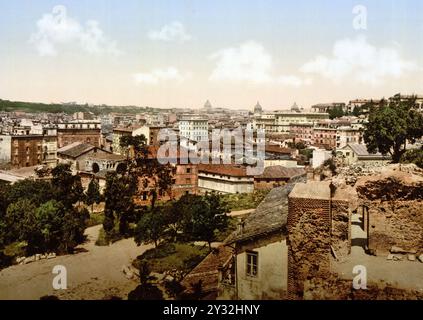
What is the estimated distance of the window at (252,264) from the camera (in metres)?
15.2

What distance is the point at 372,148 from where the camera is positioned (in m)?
47.8

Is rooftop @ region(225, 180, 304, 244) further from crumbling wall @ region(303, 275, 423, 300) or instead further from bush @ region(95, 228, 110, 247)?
bush @ region(95, 228, 110, 247)

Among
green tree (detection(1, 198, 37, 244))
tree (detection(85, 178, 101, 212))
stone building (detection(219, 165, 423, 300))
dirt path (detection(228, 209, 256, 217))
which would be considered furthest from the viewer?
tree (detection(85, 178, 101, 212))

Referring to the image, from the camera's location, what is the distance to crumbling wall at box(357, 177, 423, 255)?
13.8 m

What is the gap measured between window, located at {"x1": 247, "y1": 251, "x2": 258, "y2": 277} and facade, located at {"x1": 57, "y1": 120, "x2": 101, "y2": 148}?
69.9 meters

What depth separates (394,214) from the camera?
14102 mm

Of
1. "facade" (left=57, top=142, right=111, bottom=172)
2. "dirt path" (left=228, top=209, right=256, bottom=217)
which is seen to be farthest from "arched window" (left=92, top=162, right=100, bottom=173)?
"dirt path" (left=228, top=209, right=256, bottom=217)

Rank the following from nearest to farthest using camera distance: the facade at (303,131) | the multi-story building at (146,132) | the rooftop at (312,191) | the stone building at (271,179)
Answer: the rooftop at (312,191)
the stone building at (271,179)
the multi-story building at (146,132)
the facade at (303,131)

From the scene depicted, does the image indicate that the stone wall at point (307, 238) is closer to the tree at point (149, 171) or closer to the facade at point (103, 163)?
the tree at point (149, 171)

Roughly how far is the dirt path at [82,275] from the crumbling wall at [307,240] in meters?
15.0

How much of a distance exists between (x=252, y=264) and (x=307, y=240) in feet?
10.3

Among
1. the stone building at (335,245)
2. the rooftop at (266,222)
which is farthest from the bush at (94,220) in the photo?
the stone building at (335,245)

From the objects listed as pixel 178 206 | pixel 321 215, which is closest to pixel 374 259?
pixel 321 215

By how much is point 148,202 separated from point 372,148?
2472 centimetres
